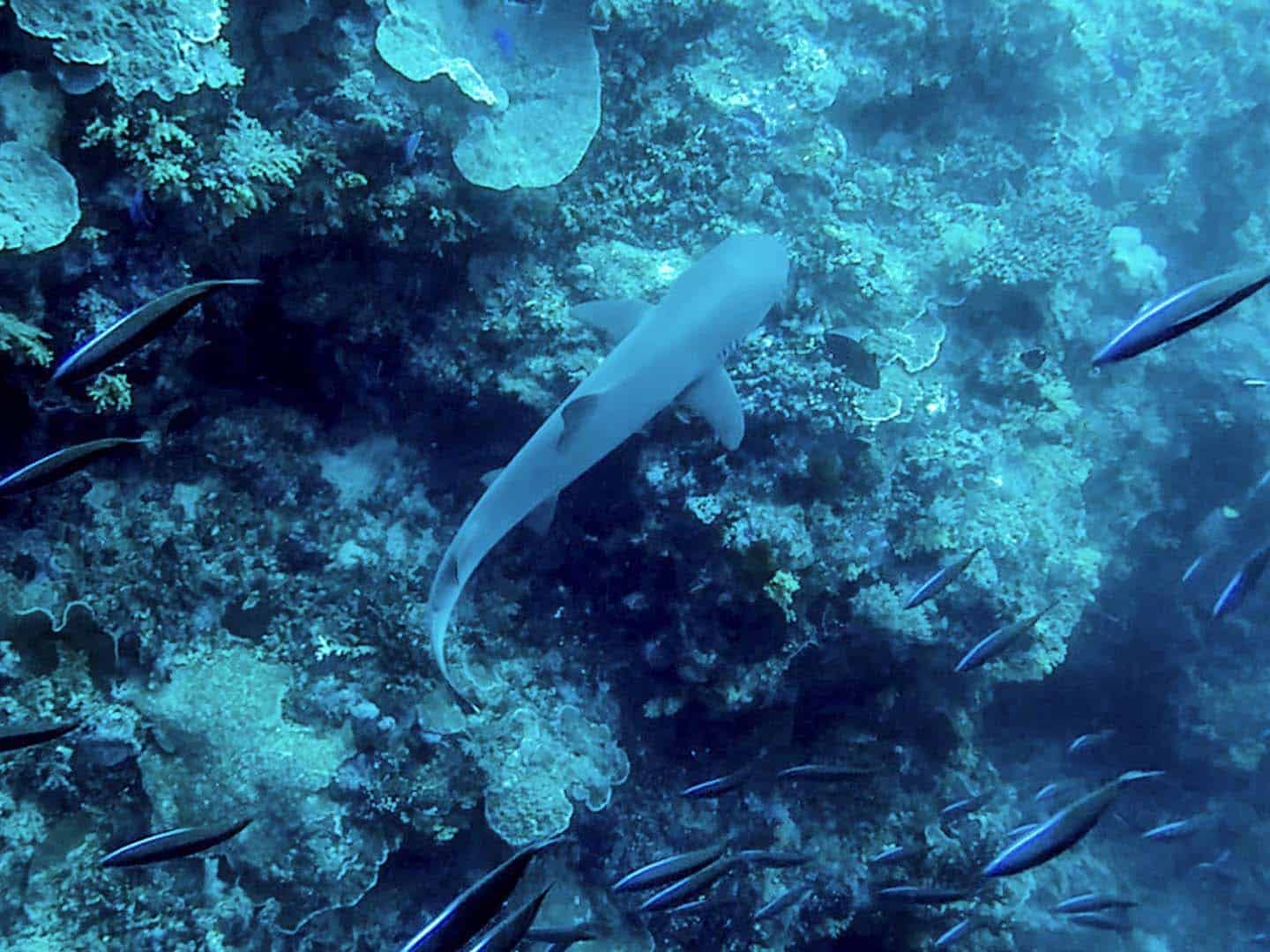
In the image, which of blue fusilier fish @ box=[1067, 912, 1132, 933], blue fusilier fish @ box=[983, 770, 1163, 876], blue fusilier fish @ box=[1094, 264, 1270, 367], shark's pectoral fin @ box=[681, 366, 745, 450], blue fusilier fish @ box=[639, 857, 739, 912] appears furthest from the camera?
blue fusilier fish @ box=[1067, 912, 1132, 933]

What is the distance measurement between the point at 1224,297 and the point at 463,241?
3768 mm

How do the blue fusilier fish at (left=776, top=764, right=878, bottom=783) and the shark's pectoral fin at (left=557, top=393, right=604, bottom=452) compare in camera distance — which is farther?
the blue fusilier fish at (left=776, top=764, right=878, bottom=783)

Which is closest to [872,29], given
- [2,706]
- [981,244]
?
[981,244]

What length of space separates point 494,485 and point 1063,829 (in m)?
2.76

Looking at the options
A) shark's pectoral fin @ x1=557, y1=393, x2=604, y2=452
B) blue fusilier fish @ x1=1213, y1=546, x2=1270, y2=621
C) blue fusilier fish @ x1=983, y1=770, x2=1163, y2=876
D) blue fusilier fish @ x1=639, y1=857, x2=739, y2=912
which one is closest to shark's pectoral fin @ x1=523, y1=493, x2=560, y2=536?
shark's pectoral fin @ x1=557, y1=393, x2=604, y2=452

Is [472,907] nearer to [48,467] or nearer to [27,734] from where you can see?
Answer: [27,734]

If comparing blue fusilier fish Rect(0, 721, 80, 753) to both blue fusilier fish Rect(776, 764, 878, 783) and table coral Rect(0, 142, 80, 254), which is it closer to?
table coral Rect(0, 142, 80, 254)

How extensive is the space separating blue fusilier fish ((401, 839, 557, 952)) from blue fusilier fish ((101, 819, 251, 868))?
3.18 feet

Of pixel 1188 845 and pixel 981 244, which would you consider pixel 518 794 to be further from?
pixel 1188 845

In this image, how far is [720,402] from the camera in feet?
12.4

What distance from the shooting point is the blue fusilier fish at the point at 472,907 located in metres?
2.15

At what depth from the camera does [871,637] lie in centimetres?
566

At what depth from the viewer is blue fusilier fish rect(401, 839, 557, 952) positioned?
215 cm

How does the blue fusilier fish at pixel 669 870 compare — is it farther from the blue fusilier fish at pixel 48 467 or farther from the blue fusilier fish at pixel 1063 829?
the blue fusilier fish at pixel 48 467
